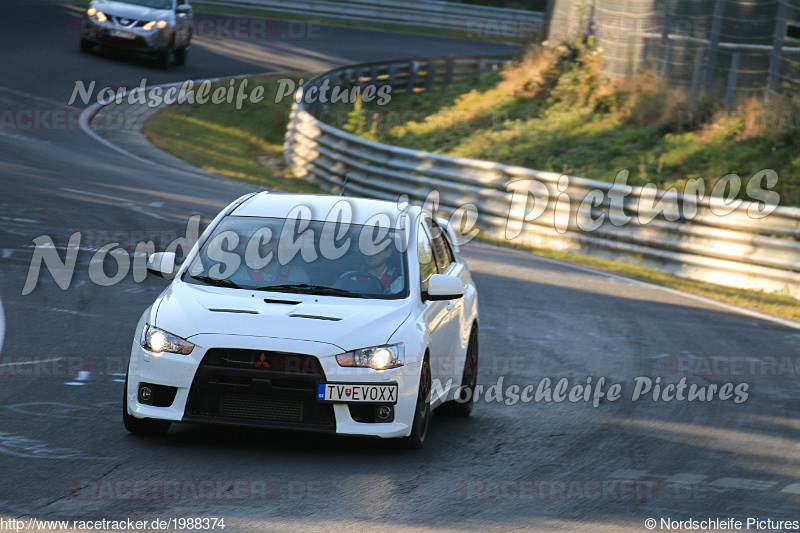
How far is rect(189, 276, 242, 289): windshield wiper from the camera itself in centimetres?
760

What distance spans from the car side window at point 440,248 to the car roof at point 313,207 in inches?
13.1

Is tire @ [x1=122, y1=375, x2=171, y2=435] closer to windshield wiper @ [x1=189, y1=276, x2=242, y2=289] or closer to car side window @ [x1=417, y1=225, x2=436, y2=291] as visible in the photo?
windshield wiper @ [x1=189, y1=276, x2=242, y2=289]

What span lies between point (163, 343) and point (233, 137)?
21298mm

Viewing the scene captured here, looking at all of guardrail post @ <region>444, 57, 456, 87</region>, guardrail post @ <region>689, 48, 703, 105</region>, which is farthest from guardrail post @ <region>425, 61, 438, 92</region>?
guardrail post @ <region>689, 48, 703, 105</region>

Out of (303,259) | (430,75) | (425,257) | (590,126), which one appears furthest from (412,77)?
(303,259)

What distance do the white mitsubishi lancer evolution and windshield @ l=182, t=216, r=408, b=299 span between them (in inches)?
0.4

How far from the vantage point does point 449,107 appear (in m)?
29.6

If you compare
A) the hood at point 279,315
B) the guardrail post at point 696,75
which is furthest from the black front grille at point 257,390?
the guardrail post at point 696,75

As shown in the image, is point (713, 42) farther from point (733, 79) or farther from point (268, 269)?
point (268, 269)

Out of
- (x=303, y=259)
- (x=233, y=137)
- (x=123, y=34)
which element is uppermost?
(x=303, y=259)

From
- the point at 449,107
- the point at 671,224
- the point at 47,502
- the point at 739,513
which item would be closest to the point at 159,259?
the point at 47,502

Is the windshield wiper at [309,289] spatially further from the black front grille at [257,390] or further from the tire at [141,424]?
the tire at [141,424]

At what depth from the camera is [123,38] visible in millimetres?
29469

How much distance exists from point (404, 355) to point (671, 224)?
425 inches
